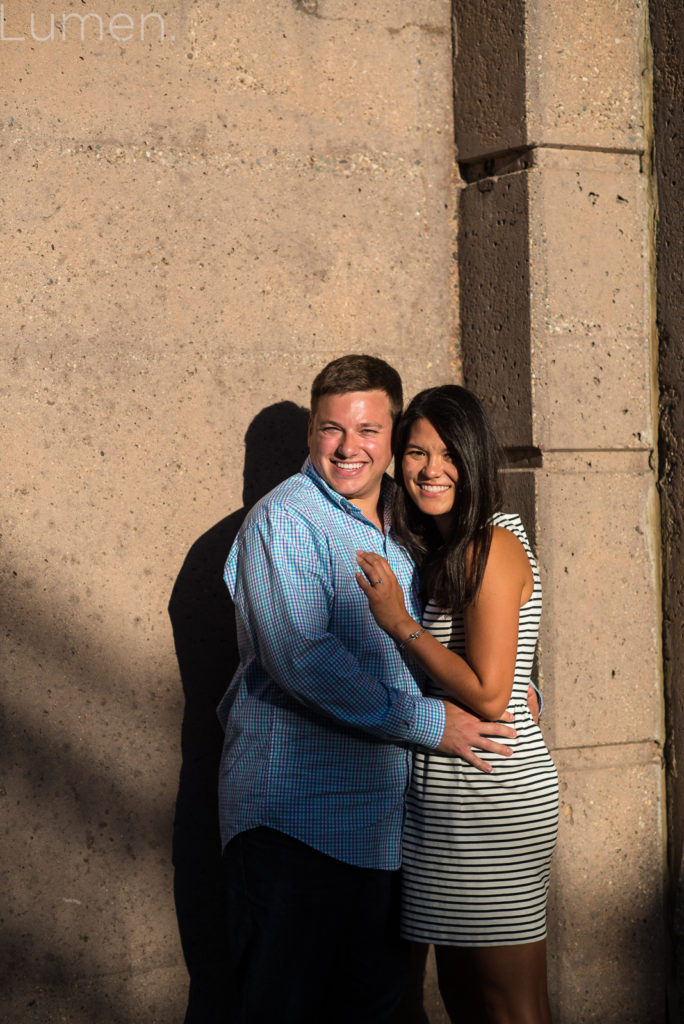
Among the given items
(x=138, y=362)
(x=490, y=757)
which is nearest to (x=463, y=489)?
(x=490, y=757)

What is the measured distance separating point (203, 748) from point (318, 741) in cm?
74

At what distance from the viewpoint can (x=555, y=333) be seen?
327cm

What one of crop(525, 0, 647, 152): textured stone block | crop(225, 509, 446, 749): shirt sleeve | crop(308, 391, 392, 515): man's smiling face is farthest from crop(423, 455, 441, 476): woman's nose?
crop(525, 0, 647, 152): textured stone block

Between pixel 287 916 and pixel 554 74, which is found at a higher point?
pixel 554 74

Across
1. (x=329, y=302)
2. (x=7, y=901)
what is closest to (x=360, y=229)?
(x=329, y=302)

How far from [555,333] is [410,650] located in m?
1.26

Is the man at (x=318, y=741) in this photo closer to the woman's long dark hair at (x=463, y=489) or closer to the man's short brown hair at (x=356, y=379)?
the man's short brown hair at (x=356, y=379)

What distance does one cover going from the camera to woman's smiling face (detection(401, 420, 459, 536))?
2713mm

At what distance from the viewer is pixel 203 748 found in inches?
126

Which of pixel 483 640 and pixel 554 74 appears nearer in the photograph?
pixel 483 640

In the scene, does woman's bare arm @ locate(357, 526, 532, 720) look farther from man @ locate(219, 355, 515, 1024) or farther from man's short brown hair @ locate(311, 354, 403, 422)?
man's short brown hair @ locate(311, 354, 403, 422)

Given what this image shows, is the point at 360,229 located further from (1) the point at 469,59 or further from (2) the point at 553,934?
(2) the point at 553,934

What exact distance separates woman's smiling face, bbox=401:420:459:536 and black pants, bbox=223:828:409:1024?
948 millimetres

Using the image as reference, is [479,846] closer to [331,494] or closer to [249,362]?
[331,494]
